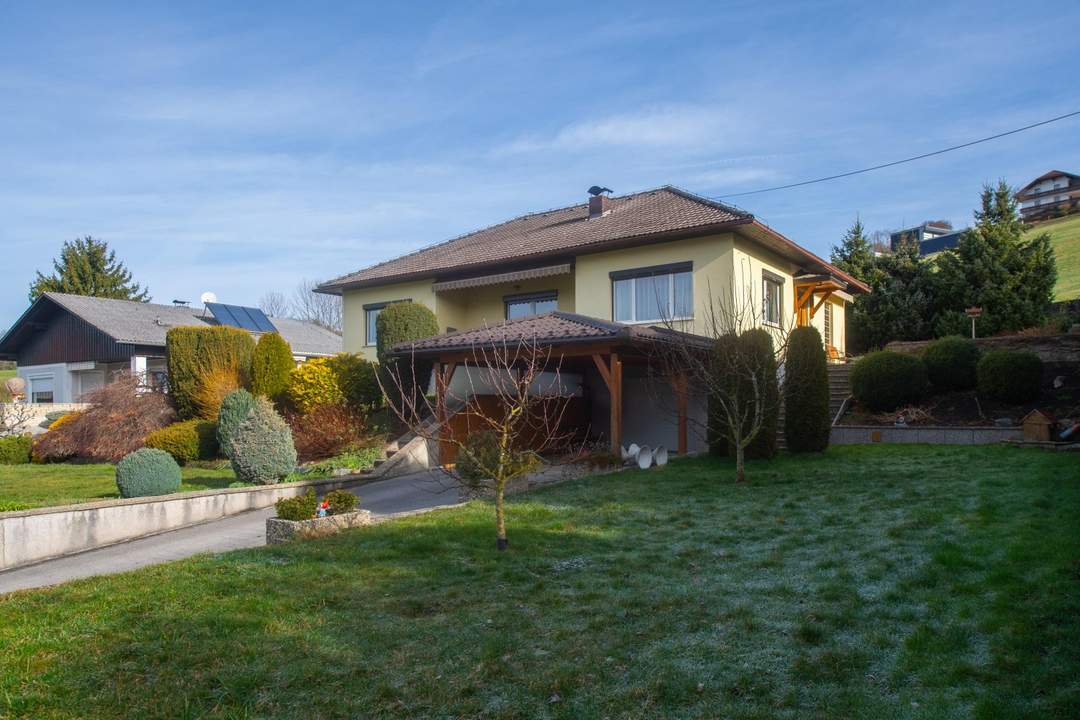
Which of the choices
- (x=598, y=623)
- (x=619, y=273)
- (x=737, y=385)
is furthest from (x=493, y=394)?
(x=598, y=623)

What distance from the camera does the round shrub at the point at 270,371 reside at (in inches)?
771

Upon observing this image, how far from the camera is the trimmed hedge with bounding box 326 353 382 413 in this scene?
18.8 metres

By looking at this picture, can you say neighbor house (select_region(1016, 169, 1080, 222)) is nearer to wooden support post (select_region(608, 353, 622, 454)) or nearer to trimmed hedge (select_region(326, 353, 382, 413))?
wooden support post (select_region(608, 353, 622, 454))

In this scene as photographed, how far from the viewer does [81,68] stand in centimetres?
1170

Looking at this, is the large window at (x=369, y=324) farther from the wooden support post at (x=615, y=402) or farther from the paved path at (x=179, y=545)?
the wooden support post at (x=615, y=402)

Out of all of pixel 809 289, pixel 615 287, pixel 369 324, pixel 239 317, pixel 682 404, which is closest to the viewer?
pixel 682 404

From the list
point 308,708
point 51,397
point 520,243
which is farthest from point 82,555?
point 51,397

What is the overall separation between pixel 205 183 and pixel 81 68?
4.50m

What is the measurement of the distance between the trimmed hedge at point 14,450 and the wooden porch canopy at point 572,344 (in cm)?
1263

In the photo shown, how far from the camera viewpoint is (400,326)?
19859mm

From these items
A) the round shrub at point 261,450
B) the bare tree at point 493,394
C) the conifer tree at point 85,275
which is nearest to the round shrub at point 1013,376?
the bare tree at point 493,394

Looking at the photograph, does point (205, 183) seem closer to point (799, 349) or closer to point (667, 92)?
point (667, 92)

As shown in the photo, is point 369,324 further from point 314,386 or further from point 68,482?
point 68,482

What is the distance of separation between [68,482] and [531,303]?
12.6m
